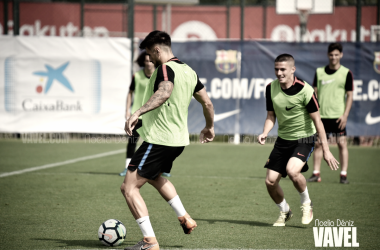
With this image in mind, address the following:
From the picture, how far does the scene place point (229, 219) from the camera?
19.0ft

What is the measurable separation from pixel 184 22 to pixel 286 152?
→ 17746mm

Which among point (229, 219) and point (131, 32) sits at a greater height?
point (131, 32)

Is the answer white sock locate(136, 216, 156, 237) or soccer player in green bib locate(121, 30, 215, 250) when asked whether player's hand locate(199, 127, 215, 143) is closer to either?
soccer player in green bib locate(121, 30, 215, 250)

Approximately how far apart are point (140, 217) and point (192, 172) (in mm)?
5094

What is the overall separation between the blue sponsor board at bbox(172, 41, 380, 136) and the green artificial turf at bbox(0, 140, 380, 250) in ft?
7.77

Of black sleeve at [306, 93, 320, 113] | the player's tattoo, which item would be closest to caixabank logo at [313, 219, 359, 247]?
black sleeve at [306, 93, 320, 113]

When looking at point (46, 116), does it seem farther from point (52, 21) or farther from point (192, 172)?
point (52, 21)

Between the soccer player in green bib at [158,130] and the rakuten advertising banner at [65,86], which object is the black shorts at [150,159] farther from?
the rakuten advertising banner at [65,86]

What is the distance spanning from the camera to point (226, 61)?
1368 cm

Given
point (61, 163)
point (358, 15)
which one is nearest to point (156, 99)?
point (61, 163)

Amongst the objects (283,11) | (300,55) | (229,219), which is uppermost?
(283,11)

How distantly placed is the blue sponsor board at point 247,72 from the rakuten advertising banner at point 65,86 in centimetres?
191

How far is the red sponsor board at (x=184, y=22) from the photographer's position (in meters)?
21.8

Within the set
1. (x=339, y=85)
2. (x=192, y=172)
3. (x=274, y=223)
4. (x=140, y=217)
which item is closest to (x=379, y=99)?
(x=339, y=85)
